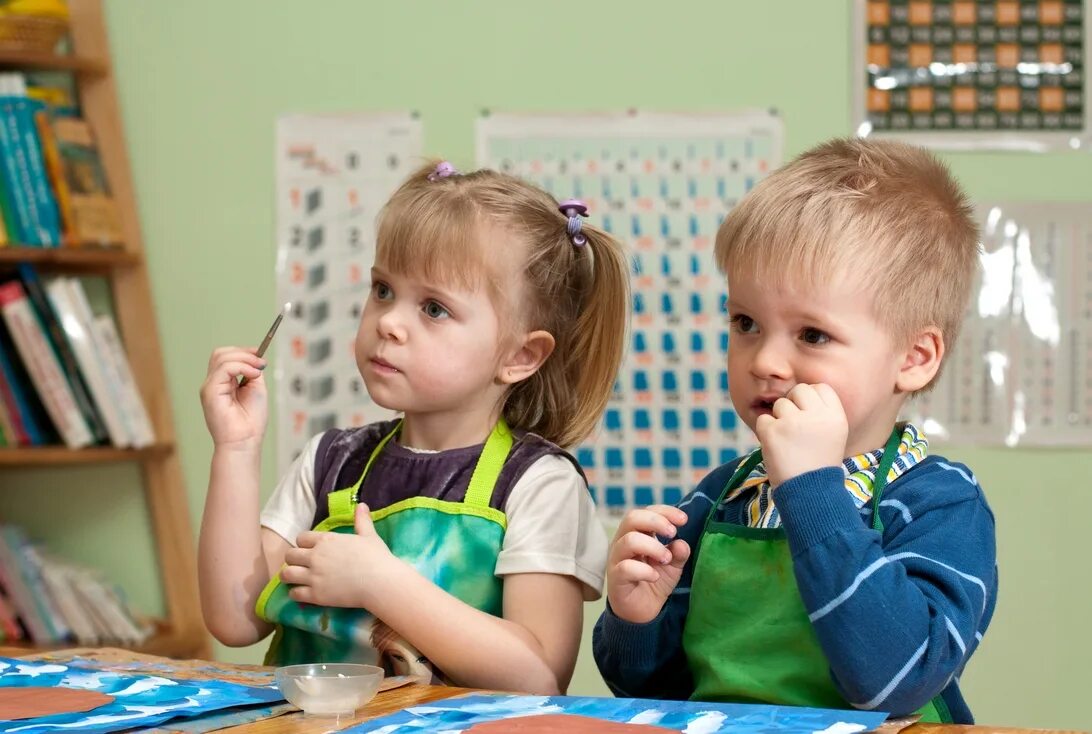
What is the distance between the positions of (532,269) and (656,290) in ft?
3.88

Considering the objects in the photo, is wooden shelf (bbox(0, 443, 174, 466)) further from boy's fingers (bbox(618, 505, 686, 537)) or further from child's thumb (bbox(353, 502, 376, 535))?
boy's fingers (bbox(618, 505, 686, 537))

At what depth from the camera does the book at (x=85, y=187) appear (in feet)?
8.02

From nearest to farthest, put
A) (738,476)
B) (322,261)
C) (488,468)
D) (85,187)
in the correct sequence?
1. (738,476)
2. (488,468)
3. (85,187)
4. (322,261)

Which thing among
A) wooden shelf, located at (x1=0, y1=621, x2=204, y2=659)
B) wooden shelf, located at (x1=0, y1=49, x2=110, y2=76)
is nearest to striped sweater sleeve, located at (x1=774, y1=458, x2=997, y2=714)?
wooden shelf, located at (x1=0, y1=621, x2=204, y2=659)

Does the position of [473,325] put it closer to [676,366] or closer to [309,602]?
[309,602]

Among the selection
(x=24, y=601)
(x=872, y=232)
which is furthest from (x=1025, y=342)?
(x=24, y=601)

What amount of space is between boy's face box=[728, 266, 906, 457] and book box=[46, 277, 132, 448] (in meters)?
1.62

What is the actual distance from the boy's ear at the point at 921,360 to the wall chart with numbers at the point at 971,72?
1.42 meters

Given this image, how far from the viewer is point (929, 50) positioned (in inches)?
97.9

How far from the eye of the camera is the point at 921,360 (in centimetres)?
114

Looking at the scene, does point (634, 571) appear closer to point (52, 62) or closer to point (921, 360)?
point (921, 360)

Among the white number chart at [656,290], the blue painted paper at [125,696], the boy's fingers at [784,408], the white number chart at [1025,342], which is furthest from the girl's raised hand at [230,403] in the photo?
the white number chart at [1025,342]

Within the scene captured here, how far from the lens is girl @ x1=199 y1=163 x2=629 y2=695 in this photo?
45.9 inches

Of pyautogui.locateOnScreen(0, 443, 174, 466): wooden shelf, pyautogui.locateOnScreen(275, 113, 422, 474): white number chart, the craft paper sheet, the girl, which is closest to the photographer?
the craft paper sheet
